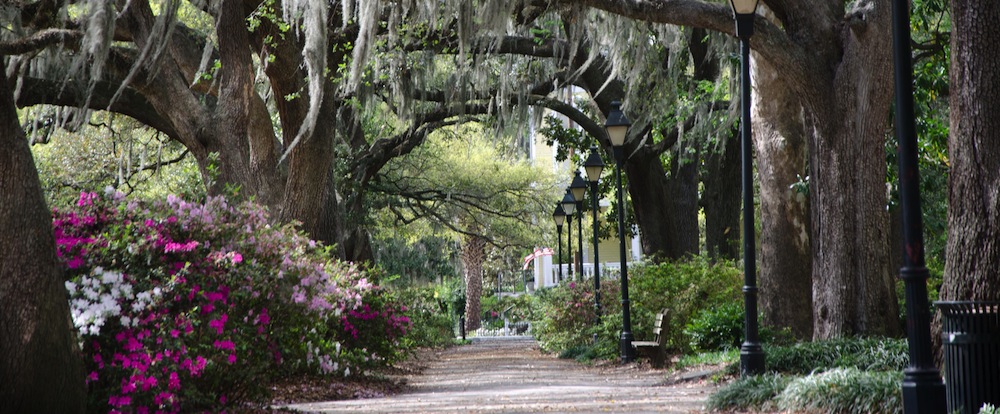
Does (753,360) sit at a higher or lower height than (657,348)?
higher

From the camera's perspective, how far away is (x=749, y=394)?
8.16 meters

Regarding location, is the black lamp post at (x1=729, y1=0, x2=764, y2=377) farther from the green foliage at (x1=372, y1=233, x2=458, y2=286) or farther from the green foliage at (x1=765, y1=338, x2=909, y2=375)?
the green foliage at (x1=372, y1=233, x2=458, y2=286)

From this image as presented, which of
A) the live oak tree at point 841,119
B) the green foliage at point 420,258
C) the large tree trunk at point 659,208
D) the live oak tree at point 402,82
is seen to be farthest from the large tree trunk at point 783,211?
the green foliage at point 420,258

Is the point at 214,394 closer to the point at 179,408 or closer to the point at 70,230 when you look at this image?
the point at 179,408

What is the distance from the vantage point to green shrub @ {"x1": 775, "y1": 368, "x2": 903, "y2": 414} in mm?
6715

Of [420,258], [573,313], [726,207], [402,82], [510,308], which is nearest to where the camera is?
[402,82]

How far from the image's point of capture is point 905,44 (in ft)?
19.3

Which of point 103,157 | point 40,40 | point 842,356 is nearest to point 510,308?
point 103,157

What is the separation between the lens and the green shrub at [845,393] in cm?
671

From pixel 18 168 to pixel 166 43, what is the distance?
19.1ft

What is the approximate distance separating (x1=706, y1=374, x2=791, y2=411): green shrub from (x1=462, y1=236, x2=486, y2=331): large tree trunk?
28813 mm

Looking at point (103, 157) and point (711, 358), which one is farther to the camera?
point (103, 157)

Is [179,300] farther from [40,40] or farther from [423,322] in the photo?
[423,322]

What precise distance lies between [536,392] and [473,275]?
27.8m
